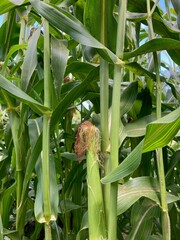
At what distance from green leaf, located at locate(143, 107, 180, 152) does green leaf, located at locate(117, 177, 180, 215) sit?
0.11 metres

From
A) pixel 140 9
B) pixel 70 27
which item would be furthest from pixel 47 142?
pixel 140 9

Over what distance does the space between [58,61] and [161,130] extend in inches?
10.0

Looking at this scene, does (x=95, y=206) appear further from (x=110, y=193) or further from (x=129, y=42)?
(x=129, y=42)

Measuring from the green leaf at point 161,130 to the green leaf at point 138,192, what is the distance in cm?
11

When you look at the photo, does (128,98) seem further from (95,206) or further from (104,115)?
(95,206)

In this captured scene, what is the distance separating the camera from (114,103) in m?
0.50

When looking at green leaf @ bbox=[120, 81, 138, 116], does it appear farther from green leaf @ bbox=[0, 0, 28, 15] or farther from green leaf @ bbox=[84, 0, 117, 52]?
green leaf @ bbox=[0, 0, 28, 15]

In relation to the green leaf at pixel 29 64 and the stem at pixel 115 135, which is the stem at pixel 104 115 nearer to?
the stem at pixel 115 135

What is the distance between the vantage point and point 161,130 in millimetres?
461

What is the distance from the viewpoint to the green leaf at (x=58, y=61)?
62cm

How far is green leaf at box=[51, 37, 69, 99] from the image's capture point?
618 mm

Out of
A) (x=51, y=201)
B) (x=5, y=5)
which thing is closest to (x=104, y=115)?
(x=51, y=201)

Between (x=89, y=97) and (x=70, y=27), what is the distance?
247mm

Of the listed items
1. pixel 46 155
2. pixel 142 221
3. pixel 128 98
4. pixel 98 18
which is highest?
pixel 98 18
